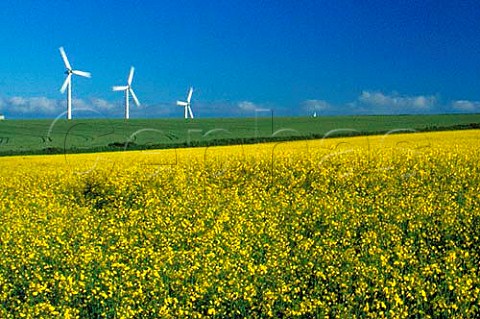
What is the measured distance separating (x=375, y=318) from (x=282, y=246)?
8.99 feet

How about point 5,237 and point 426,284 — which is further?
point 5,237

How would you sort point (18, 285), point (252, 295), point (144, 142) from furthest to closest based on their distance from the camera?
point (144, 142)
point (18, 285)
point (252, 295)

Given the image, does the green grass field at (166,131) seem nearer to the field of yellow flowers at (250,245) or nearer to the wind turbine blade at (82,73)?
the wind turbine blade at (82,73)

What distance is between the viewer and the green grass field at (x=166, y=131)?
42312mm

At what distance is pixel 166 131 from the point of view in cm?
5319

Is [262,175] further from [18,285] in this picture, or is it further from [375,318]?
[375,318]

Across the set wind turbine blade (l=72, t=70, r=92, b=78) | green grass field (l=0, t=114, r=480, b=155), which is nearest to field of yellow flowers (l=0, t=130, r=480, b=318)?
green grass field (l=0, t=114, r=480, b=155)

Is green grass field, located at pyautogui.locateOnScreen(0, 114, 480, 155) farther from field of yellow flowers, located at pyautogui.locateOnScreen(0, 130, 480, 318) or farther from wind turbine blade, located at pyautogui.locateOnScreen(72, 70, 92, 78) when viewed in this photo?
field of yellow flowers, located at pyautogui.locateOnScreen(0, 130, 480, 318)

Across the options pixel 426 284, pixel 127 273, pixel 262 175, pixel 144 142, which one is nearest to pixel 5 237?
pixel 127 273

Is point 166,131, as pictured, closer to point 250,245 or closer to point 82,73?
point 82,73

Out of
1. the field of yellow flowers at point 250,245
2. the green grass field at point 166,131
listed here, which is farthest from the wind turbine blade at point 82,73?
the field of yellow flowers at point 250,245

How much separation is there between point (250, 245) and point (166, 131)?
44.0 m

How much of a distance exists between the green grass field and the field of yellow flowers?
80.0ft

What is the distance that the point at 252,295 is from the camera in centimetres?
720
